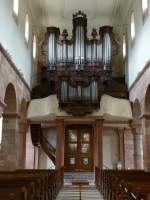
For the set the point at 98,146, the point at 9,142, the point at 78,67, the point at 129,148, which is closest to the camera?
the point at 9,142

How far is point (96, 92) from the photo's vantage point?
1847 centimetres

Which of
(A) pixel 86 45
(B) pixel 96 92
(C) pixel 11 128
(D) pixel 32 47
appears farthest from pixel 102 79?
(C) pixel 11 128

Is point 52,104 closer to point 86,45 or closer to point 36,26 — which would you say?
point 86,45

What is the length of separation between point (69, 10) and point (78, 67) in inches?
154

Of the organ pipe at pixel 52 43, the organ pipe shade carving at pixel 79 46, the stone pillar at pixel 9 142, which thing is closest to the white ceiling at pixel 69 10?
the organ pipe at pixel 52 43

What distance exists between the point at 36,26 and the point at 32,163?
8.70 m

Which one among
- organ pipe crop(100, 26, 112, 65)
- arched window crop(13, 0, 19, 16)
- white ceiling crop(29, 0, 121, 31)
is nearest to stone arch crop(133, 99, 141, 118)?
organ pipe crop(100, 26, 112, 65)

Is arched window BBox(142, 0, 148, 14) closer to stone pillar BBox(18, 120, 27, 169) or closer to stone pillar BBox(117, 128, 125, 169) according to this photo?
stone pillar BBox(18, 120, 27, 169)

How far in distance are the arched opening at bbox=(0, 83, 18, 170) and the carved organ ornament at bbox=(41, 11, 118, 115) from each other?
315 centimetres

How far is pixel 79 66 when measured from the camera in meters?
19.1

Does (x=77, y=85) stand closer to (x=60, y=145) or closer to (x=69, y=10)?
(x=60, y=145)

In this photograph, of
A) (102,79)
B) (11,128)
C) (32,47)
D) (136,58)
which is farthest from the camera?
(32,47)

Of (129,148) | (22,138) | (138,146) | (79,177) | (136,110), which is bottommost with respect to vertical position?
(79,177)

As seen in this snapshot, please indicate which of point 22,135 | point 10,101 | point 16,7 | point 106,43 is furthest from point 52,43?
point 22,135
